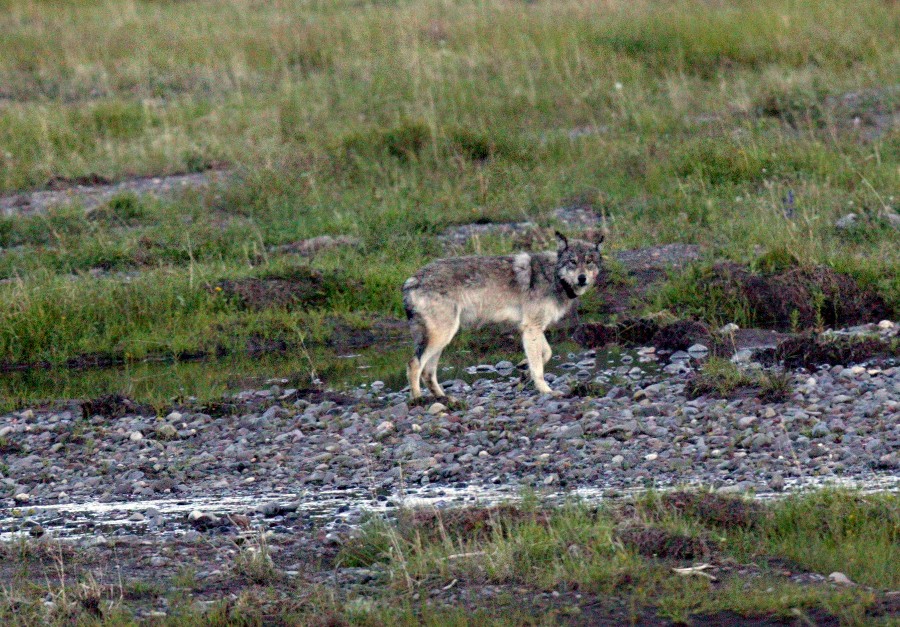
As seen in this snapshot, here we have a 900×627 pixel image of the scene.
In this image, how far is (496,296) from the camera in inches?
404

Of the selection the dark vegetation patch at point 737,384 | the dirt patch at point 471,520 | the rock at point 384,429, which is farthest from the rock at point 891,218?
the dirt patch at point 471,520

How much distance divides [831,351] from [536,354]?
226cm

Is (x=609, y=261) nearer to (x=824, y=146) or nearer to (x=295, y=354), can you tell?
(x=295, y=354)

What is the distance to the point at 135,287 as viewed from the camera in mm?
12719

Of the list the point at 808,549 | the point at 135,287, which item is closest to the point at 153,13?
the point at 135,287

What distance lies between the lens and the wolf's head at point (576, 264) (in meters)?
10.2

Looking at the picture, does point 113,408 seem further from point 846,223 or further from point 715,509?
point 846,223

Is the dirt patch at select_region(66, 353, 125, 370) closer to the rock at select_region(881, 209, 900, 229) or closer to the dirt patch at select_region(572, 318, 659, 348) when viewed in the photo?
the dirt patch at select_region(572, 318, 659, 348)

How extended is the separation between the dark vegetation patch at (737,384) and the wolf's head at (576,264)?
1.18 meters

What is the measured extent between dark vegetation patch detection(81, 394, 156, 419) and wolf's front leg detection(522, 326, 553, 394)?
2883 millimetres

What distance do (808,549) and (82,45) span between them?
19.9m

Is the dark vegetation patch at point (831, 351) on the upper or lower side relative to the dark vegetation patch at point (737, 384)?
lower

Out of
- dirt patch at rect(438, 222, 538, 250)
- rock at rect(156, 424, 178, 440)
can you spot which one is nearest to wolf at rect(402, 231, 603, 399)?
rock at rect(156, 424, 178, 440)

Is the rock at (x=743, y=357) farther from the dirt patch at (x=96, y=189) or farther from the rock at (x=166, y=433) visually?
the dirt patch at (x=96, y=189)
